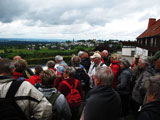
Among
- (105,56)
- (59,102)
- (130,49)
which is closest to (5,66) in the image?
(59,102)

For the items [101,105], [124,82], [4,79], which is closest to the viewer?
[4,79]

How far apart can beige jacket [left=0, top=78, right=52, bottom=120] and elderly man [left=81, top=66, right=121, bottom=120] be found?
0.58 meters

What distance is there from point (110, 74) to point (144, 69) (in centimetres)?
157

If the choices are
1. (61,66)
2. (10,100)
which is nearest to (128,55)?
(61,66)

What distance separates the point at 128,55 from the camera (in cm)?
4859

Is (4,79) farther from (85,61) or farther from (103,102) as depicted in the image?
(85,61)

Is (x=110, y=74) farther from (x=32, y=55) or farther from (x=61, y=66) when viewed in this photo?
(x=32, y=55)

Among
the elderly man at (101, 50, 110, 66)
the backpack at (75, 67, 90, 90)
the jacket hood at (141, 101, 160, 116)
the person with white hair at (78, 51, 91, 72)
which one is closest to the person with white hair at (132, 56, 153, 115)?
the backpack at (75, 67, 90, 90)

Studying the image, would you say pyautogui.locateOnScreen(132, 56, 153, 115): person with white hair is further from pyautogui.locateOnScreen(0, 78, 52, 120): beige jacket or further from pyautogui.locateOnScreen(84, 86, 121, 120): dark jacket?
pyautogui.locateOnScreen(0, 78, 52, 120): beige jacket

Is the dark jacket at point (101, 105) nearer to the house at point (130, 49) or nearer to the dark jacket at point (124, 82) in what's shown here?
the dark jacket at point (124, 82)

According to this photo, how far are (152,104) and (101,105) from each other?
642 mm

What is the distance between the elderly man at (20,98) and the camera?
156 cm

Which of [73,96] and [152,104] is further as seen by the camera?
[73,96]

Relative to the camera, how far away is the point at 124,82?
3.45m
